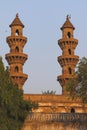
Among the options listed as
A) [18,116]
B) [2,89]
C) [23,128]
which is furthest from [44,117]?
[2,89]

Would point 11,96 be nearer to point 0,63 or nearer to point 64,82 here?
point 0,63

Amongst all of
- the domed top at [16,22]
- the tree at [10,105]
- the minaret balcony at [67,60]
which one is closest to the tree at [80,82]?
the tree at [10,105]

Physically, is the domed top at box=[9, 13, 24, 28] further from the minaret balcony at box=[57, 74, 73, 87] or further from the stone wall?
the stone wall

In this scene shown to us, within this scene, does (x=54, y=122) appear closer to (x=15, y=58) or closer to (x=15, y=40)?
(x=15, y=58)

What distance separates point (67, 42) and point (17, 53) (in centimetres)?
721

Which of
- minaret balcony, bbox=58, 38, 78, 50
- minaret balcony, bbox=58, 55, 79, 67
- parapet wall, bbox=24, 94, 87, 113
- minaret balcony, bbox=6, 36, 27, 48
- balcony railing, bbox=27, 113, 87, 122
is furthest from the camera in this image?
minaret balcony, bbox=58, 38, 78, 50

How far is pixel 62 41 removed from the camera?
58.0 meters

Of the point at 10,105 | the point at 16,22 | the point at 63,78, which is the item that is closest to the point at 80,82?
the point at 10,105

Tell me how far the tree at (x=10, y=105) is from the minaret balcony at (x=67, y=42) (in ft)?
86.1

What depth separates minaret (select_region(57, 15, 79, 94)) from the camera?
56.5 m

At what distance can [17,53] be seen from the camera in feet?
185


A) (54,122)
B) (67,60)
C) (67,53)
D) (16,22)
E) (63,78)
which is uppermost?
(16,22)

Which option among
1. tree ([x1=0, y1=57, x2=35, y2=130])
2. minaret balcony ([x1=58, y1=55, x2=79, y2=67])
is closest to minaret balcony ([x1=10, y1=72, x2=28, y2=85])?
minaret balcony ([x1=58, y1=55, x2=79, y2=67])

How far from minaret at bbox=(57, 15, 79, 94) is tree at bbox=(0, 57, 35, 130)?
2399cm
